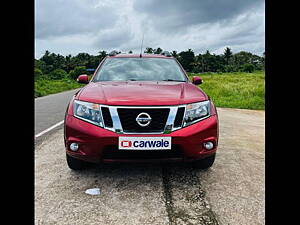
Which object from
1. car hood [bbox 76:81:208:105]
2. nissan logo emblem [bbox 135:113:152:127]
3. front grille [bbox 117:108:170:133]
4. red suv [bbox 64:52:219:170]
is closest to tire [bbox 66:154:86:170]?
red suv [bbox 64:52:219:170]

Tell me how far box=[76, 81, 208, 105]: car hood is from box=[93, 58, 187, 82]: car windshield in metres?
0.49

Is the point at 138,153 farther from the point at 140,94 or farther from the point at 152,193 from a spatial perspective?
the point at 140,94

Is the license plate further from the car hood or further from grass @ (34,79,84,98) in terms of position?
grass @ (34,79,84,98)

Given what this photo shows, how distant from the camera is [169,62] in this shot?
167 inches

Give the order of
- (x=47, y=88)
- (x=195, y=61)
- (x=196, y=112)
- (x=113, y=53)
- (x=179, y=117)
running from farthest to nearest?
(x=195, y=61)
(x=47, y=88)
(x=113, y=53)
(x=196, y=112)
(x=179, y=117)

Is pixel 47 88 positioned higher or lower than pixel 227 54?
→ lower

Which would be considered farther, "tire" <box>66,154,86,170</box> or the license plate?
"tire" <box>66,154,86,170</box>

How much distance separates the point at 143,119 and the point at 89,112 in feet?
1.85

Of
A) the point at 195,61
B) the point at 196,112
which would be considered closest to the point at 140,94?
the point at 196,112

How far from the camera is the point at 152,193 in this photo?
2594 mm

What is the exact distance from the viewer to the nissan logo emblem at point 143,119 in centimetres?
255

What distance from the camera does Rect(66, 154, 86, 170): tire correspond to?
3075 millimetres

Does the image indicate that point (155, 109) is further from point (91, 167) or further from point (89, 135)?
point (91, 167)
